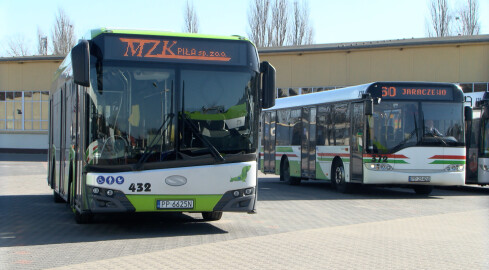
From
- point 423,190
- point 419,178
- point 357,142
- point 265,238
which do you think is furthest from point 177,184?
point 423,190

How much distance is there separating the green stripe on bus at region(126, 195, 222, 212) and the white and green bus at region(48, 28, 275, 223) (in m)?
0.01

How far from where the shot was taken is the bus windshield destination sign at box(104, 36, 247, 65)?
10.5 m

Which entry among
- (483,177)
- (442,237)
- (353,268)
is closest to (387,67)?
(483,177)

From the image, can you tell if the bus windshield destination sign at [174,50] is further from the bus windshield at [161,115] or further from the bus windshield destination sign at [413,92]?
the bus windshield destination sign at [413,92]

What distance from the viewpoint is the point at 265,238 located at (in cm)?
1027

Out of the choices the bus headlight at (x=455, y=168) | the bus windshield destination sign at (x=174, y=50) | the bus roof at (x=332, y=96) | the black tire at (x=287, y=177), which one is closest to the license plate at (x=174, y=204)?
the bus windshield destination sign at (x=174, y=50)

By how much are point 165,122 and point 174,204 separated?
1.24m

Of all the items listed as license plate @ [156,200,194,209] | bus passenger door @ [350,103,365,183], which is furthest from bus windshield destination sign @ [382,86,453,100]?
license plate @ [156,200,194,209]

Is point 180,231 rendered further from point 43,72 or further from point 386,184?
point 43,72

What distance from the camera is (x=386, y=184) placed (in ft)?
61.3

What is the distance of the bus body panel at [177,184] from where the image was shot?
10.2 metres

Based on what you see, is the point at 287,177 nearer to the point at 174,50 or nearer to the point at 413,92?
the point at 413,92

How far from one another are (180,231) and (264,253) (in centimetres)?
273

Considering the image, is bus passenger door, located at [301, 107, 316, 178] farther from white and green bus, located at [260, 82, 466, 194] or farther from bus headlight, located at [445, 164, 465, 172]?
bus headlight, located at [445, 164, 465, 172]
